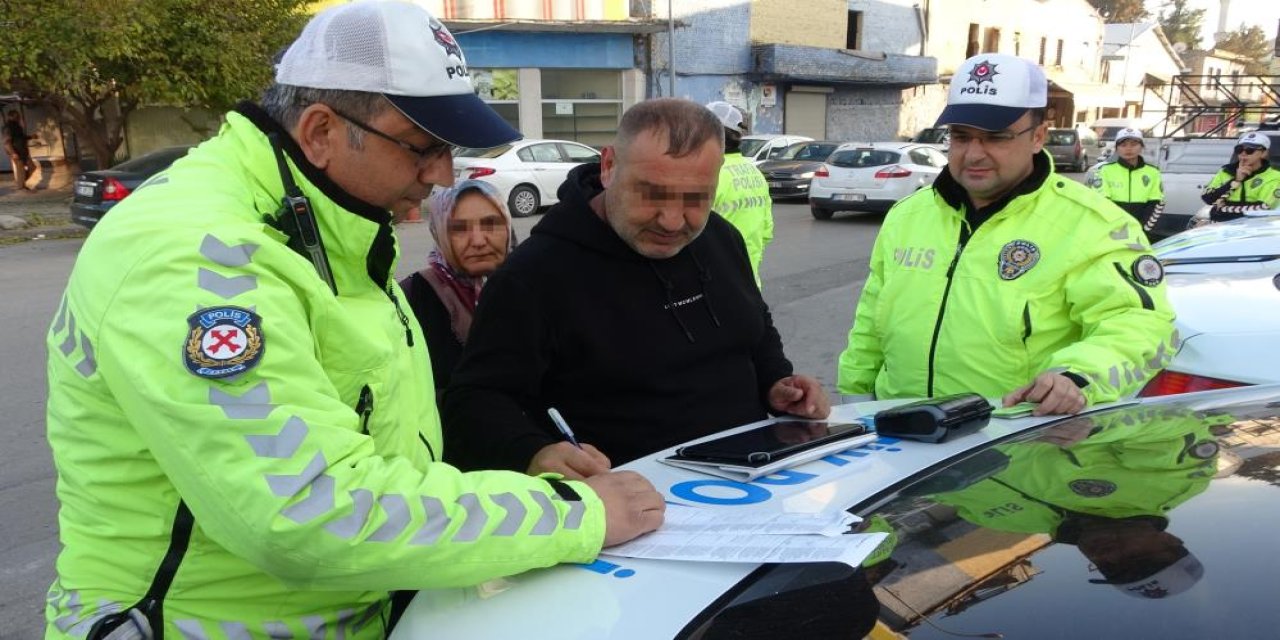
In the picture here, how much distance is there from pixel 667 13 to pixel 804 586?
24.9 m

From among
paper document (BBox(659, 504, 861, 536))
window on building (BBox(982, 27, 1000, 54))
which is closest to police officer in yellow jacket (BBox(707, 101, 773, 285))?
paper document (BBox(659, 504, 861, 536))

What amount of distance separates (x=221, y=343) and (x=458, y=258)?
2207 millimetres

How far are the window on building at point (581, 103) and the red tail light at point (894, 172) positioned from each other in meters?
10.8

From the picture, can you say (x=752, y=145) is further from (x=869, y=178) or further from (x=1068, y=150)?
(x=1068, y=150)

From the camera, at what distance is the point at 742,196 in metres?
5.61

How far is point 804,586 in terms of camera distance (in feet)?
4.26

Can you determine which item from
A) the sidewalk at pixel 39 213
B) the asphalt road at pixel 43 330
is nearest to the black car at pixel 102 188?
the asphalt road at pixel 43 330

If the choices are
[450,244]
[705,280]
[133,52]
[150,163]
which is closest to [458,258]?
[450,244]

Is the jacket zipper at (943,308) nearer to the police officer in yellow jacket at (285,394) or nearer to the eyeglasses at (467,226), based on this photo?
the police officer in yellow jacket at (285,394)

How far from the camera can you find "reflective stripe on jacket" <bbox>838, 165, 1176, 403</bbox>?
2340 mm

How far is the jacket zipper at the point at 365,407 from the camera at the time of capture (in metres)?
1.39

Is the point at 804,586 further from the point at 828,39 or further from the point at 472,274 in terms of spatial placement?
the point at 828,39

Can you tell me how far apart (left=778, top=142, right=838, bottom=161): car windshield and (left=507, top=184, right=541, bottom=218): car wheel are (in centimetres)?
649

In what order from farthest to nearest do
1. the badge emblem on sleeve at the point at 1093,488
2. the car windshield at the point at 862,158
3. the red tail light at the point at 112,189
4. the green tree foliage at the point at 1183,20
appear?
1. the green tree foliage at the point at 1183,20
2. the car windshield at the point at 862,158
3. the red tail light at the point at 112,189
4. the badge emblem on sleeve at the point at 1093,488
